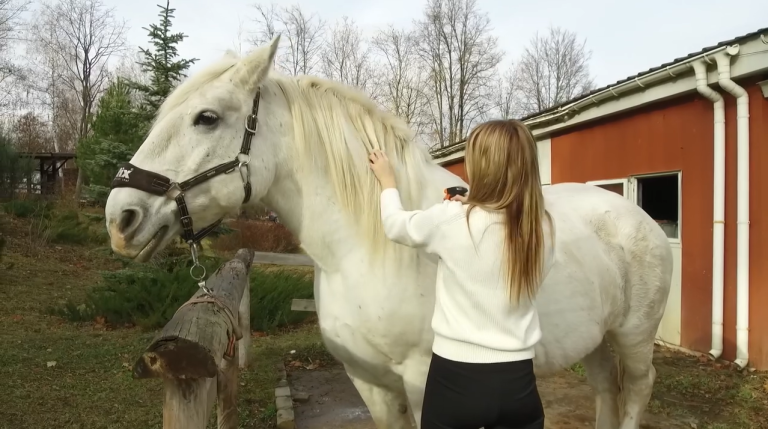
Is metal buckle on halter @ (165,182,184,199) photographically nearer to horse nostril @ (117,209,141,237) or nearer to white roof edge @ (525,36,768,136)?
horse nostril @ (117,209,141,237)

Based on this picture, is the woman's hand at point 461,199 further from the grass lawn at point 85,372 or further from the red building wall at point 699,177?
the red building wall at point 699,177

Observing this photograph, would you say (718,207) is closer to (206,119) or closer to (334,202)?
(334,202)

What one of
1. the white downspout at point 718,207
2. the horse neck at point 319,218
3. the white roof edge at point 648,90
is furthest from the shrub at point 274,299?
the horse neck at point 319,218

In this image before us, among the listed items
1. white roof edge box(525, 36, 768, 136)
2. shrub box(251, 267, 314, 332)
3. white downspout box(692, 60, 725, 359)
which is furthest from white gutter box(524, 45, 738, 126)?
shrub box(251, 267, 314, 332)

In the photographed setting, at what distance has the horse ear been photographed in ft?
6.16

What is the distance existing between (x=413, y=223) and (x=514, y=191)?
1.08 feet

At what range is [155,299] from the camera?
6.71 meters

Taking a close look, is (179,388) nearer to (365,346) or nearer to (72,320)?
(365,346)

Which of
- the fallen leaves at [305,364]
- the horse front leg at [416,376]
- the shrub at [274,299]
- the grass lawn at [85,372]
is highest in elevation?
the horse front leg at [416,376]

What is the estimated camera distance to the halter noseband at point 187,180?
66.0 inches

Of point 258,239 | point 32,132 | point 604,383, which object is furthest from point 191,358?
point 32,132

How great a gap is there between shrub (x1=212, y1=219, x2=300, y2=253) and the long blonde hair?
41.3 ft

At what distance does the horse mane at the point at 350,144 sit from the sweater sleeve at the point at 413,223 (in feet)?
0.74

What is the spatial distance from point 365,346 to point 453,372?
47 cm
